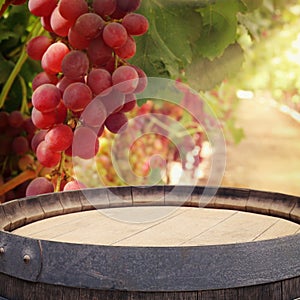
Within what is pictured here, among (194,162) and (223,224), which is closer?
(223,224)

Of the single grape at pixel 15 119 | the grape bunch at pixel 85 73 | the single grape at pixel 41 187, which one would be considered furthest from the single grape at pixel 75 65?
the single grape at pixel 15 119

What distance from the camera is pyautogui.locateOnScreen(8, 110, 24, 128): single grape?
1.79 metres

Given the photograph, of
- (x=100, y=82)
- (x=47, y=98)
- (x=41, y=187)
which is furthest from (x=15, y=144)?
(x=100, y=82)

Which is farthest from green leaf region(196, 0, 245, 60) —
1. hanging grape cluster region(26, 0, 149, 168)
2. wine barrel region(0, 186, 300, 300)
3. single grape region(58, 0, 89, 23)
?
wine barrel region(0, 186, 300, 300)

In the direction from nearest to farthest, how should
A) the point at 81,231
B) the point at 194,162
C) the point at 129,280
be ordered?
the point at 129,280, the point at 81,231, the point at 194,162

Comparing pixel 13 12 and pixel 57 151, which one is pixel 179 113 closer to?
pixel 13 12

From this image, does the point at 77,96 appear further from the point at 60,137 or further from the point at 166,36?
the point at 166,36

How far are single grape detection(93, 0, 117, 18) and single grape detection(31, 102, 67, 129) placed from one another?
0.22 meters

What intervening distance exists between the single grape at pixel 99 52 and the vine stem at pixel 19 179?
1.63 feet

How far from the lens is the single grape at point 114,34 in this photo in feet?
4.37

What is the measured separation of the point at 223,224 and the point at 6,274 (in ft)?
1.63

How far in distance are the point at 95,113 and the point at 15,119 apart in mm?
477

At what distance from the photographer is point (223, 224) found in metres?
1.35

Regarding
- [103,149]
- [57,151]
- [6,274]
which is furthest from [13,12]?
[103,149]
